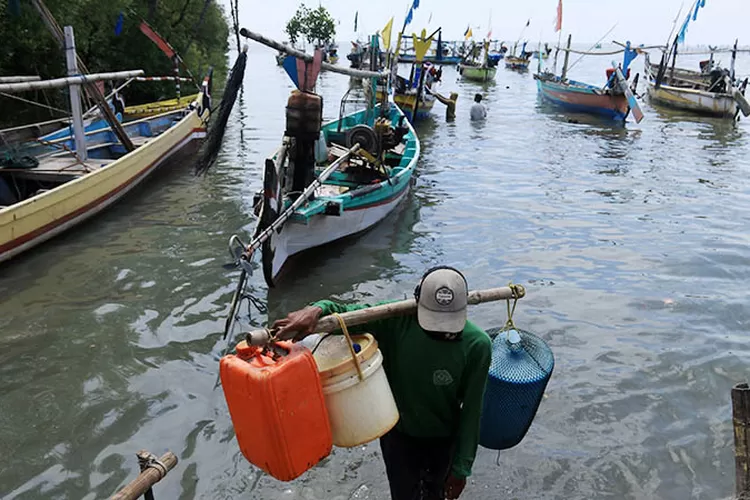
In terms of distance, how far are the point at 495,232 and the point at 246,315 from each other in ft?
18.1

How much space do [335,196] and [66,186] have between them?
4.38 metres

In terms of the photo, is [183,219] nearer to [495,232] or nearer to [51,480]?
[495,232]

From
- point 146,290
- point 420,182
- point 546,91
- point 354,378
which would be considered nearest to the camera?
point 354,378

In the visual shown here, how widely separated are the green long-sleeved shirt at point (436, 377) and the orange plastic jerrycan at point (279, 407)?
42 cm

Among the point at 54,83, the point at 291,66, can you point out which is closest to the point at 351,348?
the point at 291,66

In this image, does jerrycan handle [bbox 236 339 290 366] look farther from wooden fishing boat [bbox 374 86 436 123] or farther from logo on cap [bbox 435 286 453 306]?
wooden fishing boat [bbox 374 86 436 123]

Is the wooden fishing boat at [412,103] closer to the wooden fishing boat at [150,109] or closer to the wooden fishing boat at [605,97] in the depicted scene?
the wooden fishing boat at [605,97]

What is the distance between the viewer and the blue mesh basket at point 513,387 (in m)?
3.58

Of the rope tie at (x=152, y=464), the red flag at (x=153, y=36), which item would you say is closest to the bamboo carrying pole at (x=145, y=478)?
the rope tie at (x=152, y=464)

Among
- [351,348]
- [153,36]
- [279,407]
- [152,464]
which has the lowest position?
[152,464]

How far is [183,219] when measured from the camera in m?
10.9

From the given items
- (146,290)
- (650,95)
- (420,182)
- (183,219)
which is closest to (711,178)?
(420,182)

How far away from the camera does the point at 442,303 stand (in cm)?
254

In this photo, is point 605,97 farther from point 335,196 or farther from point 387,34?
point 335,196
